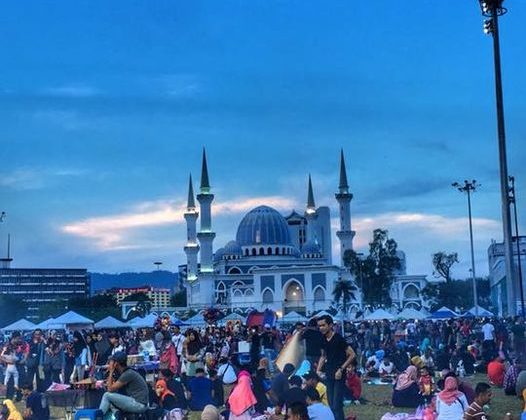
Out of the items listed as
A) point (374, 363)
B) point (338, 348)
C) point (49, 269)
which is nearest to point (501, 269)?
point (374, 363)

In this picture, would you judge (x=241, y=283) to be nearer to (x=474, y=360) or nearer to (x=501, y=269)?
(x=501, y=269)

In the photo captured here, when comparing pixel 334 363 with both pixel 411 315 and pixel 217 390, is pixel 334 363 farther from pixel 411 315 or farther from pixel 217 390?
pixel 411 315

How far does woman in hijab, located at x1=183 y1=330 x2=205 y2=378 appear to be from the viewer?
1605 centimetres

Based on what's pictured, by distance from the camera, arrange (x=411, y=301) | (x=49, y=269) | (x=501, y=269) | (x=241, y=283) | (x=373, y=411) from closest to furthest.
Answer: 1. (x=373, y=411)
2. (x=501, y=269)
3. (x=411, y=301)
4. (x=241, y=283)
5. (x=49, y=269)

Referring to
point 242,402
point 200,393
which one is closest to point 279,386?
point 242,402

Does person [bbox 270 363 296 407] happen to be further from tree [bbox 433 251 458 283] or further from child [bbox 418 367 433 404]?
tree [bbox 433 251 458 283]

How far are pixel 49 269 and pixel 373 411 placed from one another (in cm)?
17555

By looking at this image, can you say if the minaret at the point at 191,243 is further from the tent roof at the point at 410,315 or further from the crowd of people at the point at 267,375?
the crowd of people at the point at 267,375

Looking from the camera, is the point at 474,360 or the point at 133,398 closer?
the point at 133,398

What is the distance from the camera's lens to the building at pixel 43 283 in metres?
171

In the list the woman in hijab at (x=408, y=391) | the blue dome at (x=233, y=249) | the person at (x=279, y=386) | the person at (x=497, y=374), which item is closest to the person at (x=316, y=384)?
the person at (x=279, y=386)

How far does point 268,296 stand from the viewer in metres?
107

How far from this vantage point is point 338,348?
35.3ft

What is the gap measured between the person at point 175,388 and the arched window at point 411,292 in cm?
9889
